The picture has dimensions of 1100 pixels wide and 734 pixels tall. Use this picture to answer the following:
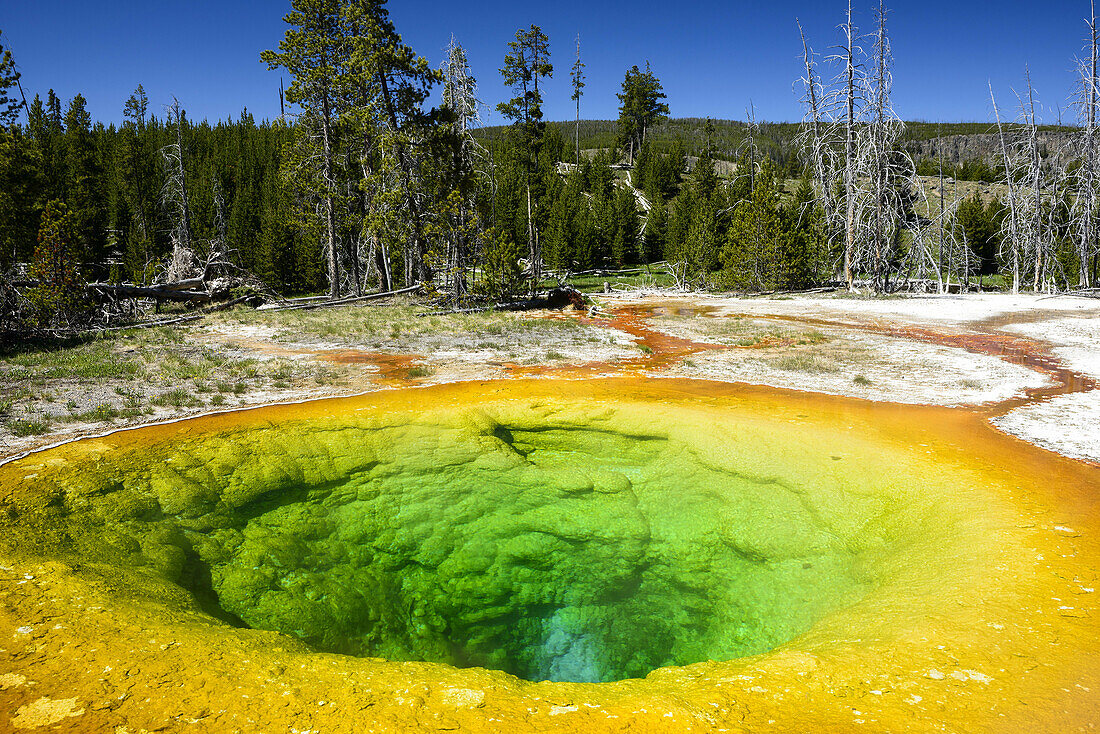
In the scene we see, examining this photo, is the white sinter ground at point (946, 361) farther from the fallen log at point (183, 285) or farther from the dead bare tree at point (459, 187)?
the fallen log at point (183, 285)

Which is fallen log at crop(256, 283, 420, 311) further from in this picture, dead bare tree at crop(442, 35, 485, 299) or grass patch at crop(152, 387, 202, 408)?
grass patch at crop(152, 387, 202, 408)

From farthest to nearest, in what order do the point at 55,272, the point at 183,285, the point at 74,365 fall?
the point at 183,285 → the point at 55,272 → the point at 74,365

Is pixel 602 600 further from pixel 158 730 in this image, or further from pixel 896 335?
pixel 896 335

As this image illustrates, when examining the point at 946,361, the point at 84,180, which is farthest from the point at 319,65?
the point at 84,180

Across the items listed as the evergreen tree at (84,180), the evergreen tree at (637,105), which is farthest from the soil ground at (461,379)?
the evergreen tree at (637,105)

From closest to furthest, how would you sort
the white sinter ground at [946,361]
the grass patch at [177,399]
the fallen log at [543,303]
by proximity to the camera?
the white sinter ground at [946,361] → the grass patch at [177,399] → the fallen log at [543,303]

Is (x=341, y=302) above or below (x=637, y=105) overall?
below

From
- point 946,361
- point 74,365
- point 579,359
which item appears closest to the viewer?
point 74,365

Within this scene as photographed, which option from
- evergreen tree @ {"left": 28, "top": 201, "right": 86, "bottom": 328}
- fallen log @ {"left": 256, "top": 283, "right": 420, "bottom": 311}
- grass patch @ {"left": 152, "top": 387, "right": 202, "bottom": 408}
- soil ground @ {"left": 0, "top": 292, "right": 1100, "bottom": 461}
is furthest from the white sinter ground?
evergreen tree @ {"left": 28, "top": 201, "right": 86, "bottom": 328}

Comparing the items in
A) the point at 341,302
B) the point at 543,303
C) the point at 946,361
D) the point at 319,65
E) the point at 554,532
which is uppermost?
the point at 319,65

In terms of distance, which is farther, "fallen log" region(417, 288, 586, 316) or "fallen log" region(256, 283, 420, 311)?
"fallen log" region(256, 283, 420, 311)

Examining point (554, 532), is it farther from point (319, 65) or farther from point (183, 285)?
point (319, 65)

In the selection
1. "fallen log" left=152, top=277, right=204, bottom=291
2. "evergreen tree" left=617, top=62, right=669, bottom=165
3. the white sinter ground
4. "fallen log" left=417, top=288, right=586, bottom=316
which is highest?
"evergreen tree" left=617, top=62, right=669, bottom=165
